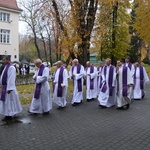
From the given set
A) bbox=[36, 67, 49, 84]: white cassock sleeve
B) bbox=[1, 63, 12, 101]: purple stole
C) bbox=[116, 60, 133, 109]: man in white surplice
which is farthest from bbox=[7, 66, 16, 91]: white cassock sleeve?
bbox=[116, 60, 133, 109]: man in white surplice

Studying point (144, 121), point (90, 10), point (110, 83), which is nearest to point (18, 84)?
point (90, 10)

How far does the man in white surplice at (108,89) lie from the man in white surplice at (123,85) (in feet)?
1.28

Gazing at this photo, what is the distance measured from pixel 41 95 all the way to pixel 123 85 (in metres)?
3.35

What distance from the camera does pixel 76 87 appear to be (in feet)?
38.9

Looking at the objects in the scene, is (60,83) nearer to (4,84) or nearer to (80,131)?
(4,84)

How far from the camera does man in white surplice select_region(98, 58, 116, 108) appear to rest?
35.6 feet

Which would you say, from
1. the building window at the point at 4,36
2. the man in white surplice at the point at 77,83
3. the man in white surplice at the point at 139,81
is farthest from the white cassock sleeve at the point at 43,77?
the building window at the point at 4,36

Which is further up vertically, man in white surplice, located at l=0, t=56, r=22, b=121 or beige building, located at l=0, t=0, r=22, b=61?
beige building, located at l=0, t=0, r=22, b=61

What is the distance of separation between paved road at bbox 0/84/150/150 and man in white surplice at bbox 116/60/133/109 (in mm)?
650

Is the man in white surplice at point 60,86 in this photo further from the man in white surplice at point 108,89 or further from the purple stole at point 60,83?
the man in white surplice at point 108,89

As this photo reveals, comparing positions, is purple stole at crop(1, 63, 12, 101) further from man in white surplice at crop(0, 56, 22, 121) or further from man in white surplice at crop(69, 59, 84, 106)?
man in white surplice at crop(69, 59, 84, 106)

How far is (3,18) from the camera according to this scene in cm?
3966

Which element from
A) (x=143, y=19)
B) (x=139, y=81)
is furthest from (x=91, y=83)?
(x=143, y=19)

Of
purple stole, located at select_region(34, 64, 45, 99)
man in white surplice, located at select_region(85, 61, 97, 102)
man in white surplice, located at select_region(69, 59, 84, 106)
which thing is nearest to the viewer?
purple stole, located at select_region(34, 64, 45, 99)
